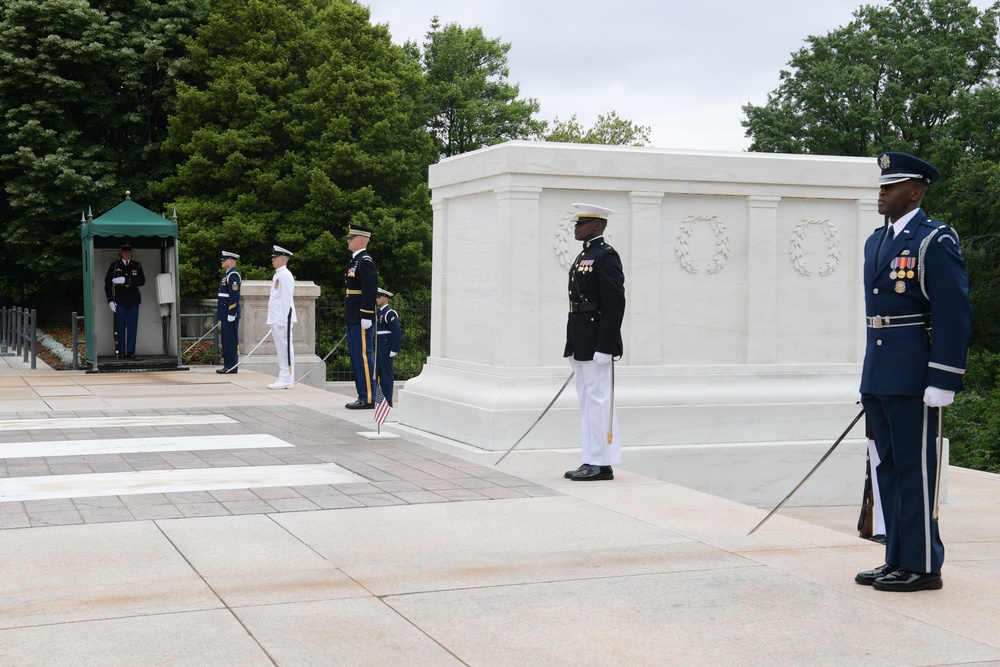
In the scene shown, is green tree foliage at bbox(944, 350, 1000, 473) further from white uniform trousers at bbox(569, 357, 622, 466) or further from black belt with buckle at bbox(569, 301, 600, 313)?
black belt with buckle at bbox(569, 301, 600, 313)

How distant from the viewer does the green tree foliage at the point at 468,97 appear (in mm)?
48031

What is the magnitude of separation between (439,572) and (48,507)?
277cm

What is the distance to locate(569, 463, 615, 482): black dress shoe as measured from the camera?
317 inches

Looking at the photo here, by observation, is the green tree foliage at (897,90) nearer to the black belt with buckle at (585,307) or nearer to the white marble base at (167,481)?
the black belt with buckle at (585,307)

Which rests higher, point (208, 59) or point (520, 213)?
point (208, 59)

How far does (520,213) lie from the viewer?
9617 millimetres

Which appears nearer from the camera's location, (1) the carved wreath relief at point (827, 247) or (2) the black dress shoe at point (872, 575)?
(2) the black dress shoe at point (872, 575)

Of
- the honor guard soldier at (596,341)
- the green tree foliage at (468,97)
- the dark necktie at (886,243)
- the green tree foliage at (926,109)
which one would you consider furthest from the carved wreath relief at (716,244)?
the green tree foliage at (468,97)

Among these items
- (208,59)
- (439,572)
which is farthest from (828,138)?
(439,572)

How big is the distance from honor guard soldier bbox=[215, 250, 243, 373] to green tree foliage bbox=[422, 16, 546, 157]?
98.4ft

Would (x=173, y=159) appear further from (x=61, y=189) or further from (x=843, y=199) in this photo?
(x=843, y=199)

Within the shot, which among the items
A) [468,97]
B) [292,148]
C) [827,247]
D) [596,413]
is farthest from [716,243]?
[468,97]

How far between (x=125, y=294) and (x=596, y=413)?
12.4m

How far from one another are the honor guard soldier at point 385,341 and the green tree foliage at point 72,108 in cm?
1920
